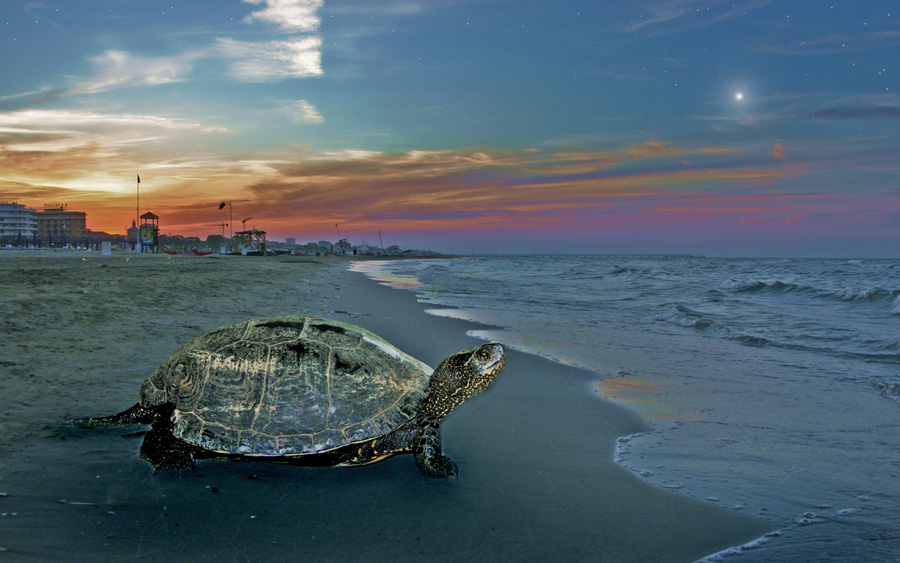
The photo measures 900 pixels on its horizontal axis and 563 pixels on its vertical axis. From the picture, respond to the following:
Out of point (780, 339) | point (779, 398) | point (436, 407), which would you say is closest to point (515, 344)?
point (779, 398)

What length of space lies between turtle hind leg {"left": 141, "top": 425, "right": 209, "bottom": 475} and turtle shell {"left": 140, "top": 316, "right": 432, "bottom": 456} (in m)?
0.09

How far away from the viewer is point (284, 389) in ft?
13.6

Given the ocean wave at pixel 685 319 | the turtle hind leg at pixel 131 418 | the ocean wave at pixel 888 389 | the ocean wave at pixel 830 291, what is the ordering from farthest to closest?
the ocean wave at pixel 830 291, the ocean wave at pixel 685 319, the ocean wave at pixel 888 389, the turtle hind leg at pixel 131 418

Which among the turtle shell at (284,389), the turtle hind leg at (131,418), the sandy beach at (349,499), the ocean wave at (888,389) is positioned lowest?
the sandy beach at (349,499)

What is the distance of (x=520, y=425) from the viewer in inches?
207

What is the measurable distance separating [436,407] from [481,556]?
151 cm

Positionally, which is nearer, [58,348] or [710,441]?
[710,441]

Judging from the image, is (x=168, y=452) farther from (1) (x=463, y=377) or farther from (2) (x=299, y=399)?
(1) (x=463, y=377)

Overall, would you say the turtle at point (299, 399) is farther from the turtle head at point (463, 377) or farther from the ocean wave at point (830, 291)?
the ocean wave at point (830, 291)

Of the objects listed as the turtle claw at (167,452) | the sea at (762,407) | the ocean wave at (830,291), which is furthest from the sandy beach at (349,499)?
the ocean wave at (830,291)

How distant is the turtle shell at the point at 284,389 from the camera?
395 centimetres

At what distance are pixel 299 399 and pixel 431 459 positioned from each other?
1.20 m

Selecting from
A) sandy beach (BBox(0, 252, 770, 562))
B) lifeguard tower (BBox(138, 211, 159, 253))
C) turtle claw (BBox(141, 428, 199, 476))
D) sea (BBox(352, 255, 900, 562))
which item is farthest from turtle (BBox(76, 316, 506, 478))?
lifeguard tower (BBox(138, 211, 159, 253))

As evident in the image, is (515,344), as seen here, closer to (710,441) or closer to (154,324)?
(710,441)
